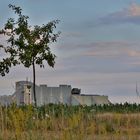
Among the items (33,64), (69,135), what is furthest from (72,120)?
(33,64)

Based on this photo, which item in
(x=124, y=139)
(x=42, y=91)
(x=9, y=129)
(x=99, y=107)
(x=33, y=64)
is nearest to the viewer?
(x=124, y=139)

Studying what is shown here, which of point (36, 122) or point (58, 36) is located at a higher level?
point (58, 36)

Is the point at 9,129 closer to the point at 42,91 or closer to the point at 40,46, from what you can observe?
the point at 40,46

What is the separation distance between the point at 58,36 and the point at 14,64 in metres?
2.62

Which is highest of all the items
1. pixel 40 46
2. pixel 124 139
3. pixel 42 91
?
pixel 40 46

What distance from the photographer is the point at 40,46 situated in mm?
28172

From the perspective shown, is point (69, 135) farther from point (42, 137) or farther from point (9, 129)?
point (9, 129)

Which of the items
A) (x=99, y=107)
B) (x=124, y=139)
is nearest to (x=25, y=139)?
(x=124, y=139)

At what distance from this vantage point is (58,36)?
28.7 m

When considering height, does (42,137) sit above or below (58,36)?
below

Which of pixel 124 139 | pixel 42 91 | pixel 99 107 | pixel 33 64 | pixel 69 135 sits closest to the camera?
pixel 69 135

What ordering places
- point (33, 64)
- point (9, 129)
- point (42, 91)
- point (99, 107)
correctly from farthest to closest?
point (42, 91), point (33, 64), point (99, 107), point (9, 129)

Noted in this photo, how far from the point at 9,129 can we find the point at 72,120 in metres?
1.77

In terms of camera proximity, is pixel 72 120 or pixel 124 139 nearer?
pixel 72 120
